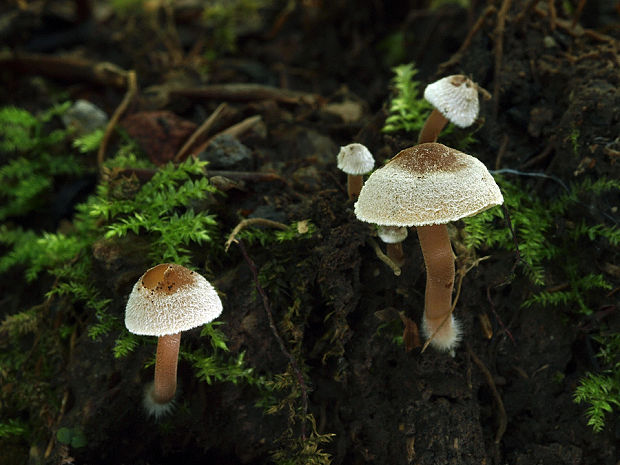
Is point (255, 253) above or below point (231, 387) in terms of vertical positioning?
above

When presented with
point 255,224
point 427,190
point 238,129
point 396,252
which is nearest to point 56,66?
point 238,129

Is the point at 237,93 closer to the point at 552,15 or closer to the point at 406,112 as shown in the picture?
the point at 406,112

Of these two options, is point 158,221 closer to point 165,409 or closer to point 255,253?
point 255,253

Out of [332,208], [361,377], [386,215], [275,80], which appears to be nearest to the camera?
[386,215]

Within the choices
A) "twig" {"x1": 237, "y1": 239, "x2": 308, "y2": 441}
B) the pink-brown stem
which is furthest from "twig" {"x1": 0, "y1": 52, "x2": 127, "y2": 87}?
the pink-brown stem

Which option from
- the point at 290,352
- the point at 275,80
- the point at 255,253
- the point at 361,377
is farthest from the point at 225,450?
the point at 275,80

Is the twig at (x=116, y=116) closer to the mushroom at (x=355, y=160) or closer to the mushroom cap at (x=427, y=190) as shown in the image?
the mushroom at (x=355, y=160)

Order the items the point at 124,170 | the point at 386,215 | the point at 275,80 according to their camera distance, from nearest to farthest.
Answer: the point at 386,215 < the point at 124,170 < the point at 275,80

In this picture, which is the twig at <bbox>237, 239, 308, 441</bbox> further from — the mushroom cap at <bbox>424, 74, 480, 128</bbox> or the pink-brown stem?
the mushroom cap at <bbox>424, 74, 480, 128</bbox>
